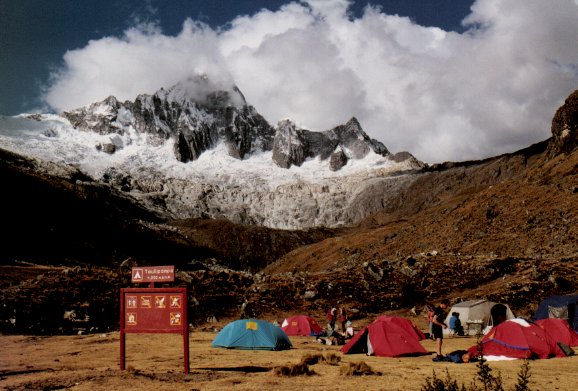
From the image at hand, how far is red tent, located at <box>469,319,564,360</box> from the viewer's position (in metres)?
17.3

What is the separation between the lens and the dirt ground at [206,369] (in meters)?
12.8

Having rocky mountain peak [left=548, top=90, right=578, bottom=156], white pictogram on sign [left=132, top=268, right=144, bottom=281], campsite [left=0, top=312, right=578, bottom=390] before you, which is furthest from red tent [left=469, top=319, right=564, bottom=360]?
rocky mountain peak [left=548, top=90, right=578, bottom=156]

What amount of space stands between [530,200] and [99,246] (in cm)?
6771

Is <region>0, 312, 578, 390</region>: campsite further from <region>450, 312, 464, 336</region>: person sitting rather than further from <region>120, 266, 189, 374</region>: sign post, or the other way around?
<region>450, 312, 464, 336</region>: person sitting

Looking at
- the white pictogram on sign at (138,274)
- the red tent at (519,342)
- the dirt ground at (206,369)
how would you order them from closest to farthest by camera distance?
1. the dirt ground at (206,369)
2. the white pictogram on sign at (138,274)
3. the red tent at (519,342)

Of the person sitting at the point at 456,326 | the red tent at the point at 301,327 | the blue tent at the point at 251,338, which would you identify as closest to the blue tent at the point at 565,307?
the person sitting at the point at 456,326

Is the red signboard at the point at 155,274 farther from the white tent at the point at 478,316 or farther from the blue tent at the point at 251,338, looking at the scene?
the white tent at the point at 478,316

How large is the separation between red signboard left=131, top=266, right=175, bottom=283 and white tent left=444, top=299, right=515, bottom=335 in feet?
58.4

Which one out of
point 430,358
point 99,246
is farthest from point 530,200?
point 99,246

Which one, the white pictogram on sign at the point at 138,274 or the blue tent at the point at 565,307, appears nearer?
the white pictogram on sign at the point at 138,274

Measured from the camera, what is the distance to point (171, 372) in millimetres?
15094

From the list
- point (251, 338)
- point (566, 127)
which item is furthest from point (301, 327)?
point (566, 127)

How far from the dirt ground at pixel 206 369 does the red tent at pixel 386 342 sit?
0.49 meters

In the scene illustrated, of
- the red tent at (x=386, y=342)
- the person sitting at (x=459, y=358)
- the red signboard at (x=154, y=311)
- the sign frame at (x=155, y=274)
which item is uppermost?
the sign frame at (x=155, y=274)
